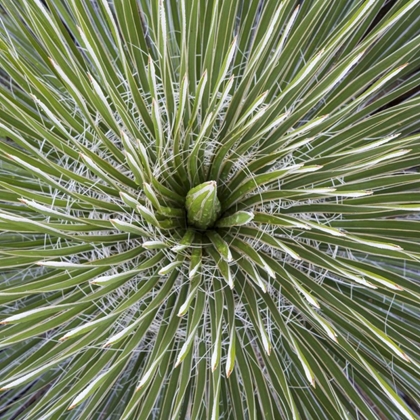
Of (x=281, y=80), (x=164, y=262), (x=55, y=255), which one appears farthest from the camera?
(x=281, y=80)

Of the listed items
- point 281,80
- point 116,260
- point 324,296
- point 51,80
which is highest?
point 51,80

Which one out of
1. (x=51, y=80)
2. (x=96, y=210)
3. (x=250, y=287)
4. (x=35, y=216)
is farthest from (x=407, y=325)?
(x=51, y=80)

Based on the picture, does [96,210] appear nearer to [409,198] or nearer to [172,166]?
[172,166]

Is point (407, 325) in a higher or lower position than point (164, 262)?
lower

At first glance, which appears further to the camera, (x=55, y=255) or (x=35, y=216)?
(x=35, y=216)

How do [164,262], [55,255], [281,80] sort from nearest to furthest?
[55,255], [164,262], [281,80]
